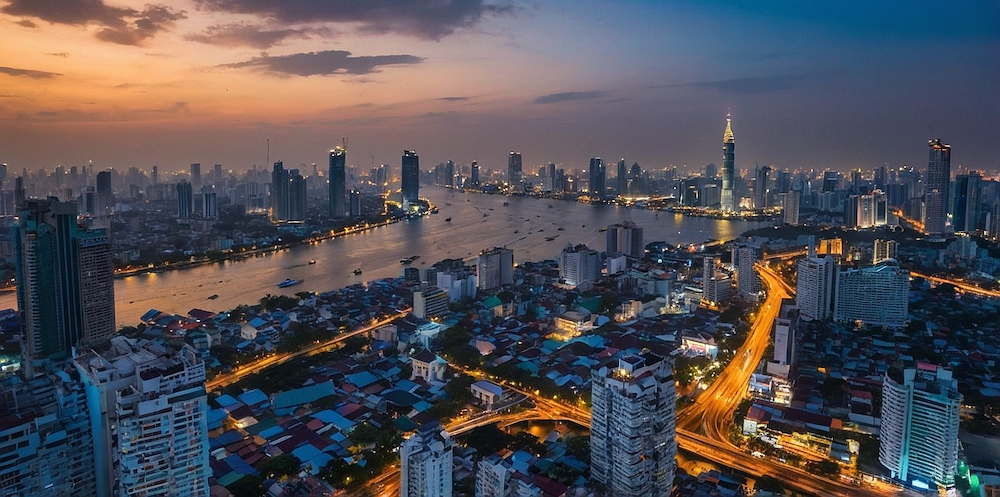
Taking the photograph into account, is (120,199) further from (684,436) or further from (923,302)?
(923,302)

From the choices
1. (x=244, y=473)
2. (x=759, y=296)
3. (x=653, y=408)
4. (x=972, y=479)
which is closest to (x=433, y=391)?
(x=244, y=473)

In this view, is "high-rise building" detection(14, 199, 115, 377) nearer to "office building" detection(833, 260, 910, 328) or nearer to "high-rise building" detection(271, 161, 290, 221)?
"office building" detection(833, 260, 910, 328)

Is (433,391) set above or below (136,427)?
below

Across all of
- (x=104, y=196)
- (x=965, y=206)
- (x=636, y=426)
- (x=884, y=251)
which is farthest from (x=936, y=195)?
(x=104, y=196)

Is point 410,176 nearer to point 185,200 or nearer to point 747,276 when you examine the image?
point 185,200

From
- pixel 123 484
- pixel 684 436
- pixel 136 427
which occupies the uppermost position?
pixel 136 427

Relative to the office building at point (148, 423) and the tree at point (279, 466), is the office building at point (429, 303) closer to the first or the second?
the tree at point (279, 466)
